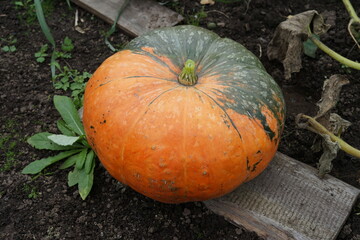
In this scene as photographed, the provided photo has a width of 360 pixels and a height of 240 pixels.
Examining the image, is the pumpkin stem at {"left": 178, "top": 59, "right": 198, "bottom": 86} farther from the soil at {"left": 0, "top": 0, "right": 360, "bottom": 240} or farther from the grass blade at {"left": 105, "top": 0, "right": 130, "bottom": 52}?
the grass blade at {"left": 105, "top": 0, "right": 130, "bottom": 52}

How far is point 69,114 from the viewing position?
2.70 meters

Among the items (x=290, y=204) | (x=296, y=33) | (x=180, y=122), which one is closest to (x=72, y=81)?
(x=180, y=122)

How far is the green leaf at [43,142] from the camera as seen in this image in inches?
103

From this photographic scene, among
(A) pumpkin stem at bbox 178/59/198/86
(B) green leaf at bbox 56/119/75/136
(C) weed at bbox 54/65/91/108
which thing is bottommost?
(C) weed at bbox 54/65/91/108

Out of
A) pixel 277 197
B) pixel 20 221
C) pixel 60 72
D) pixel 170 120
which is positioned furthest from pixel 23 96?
pixel 277 197

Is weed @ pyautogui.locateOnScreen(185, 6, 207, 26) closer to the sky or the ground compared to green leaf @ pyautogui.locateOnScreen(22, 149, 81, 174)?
closer to the sky

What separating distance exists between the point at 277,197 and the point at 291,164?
0.83ft

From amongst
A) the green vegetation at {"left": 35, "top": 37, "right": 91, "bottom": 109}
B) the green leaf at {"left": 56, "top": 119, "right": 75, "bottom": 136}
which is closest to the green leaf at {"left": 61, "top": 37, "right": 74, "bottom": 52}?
the green vegetation at {"left": 35, "top": 37, "right": 91, "bottom": 109}

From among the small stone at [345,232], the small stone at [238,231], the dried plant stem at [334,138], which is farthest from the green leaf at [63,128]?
the small stone at [345,232]

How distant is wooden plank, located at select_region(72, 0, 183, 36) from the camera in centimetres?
341

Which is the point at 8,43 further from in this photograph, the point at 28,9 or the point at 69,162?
the point at 69,162

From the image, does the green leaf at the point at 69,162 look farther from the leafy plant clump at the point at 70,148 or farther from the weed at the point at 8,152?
the weed at the point at 8,152

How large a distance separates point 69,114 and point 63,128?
0.32 ft

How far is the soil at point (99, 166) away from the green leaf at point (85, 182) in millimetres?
99
